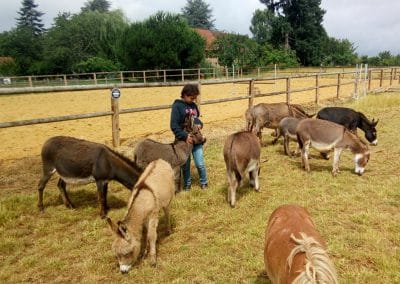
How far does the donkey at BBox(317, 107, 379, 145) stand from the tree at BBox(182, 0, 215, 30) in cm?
10009

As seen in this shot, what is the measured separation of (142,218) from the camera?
3.94 meters

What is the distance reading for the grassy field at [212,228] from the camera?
3.88 metres

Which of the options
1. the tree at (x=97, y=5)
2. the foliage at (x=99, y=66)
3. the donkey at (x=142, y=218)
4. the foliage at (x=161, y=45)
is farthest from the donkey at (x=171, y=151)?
the tree at (x=97, y=5)

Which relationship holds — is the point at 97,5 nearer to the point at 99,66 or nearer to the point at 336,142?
the point at 99,66

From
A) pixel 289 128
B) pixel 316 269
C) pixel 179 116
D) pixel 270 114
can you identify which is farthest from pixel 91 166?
pixel 270 114

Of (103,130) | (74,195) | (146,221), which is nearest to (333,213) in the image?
(146,221)

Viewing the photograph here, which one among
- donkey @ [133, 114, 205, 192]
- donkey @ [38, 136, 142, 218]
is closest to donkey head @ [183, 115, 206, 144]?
donkey @ [133, 114, 205, 192]

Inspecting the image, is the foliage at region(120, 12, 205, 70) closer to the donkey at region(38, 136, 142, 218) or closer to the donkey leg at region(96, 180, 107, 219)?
the donkey at region(38, 136, 142, 218)

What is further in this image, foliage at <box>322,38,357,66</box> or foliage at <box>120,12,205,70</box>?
foliage at <box>322,38,357,66</box>

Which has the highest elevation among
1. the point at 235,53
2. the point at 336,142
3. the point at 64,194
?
the point at 235,53

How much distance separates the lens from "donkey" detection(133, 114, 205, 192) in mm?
5738

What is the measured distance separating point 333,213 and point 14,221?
4.72 metres

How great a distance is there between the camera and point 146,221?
402 cm

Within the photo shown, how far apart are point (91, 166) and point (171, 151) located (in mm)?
1287
